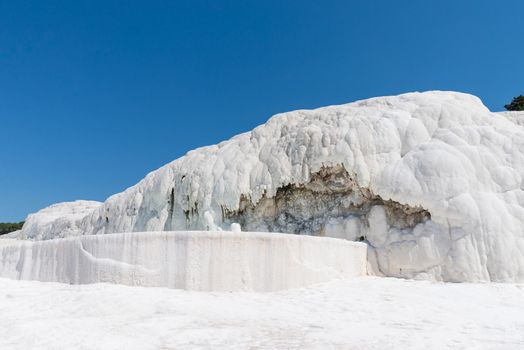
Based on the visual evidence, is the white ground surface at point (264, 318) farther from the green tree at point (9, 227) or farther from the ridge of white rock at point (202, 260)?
the green tree at point (9, 227)

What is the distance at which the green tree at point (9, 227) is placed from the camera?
47.2 meters

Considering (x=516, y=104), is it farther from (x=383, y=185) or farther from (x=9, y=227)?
(x=9, y=227)

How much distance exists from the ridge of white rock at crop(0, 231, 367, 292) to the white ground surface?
0.83 feet

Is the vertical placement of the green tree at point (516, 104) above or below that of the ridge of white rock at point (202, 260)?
above

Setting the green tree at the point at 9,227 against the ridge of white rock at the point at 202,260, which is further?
the green tree at the point at 9,227

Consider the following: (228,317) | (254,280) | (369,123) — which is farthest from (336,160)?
(228,317)

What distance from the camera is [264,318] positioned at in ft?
18.5

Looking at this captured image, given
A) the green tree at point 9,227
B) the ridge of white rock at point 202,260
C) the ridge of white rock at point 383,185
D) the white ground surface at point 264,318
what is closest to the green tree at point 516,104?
the ridge of white rock at point 383,185

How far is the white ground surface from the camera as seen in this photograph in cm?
460

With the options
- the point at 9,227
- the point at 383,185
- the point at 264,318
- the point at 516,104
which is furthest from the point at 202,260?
the point at 9,227

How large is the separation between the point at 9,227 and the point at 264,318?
51351 millimetres

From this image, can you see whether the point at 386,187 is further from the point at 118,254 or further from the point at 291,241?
the point at 118,254

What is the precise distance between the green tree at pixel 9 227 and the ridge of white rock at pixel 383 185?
38.9m

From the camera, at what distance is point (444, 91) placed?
1377cm
